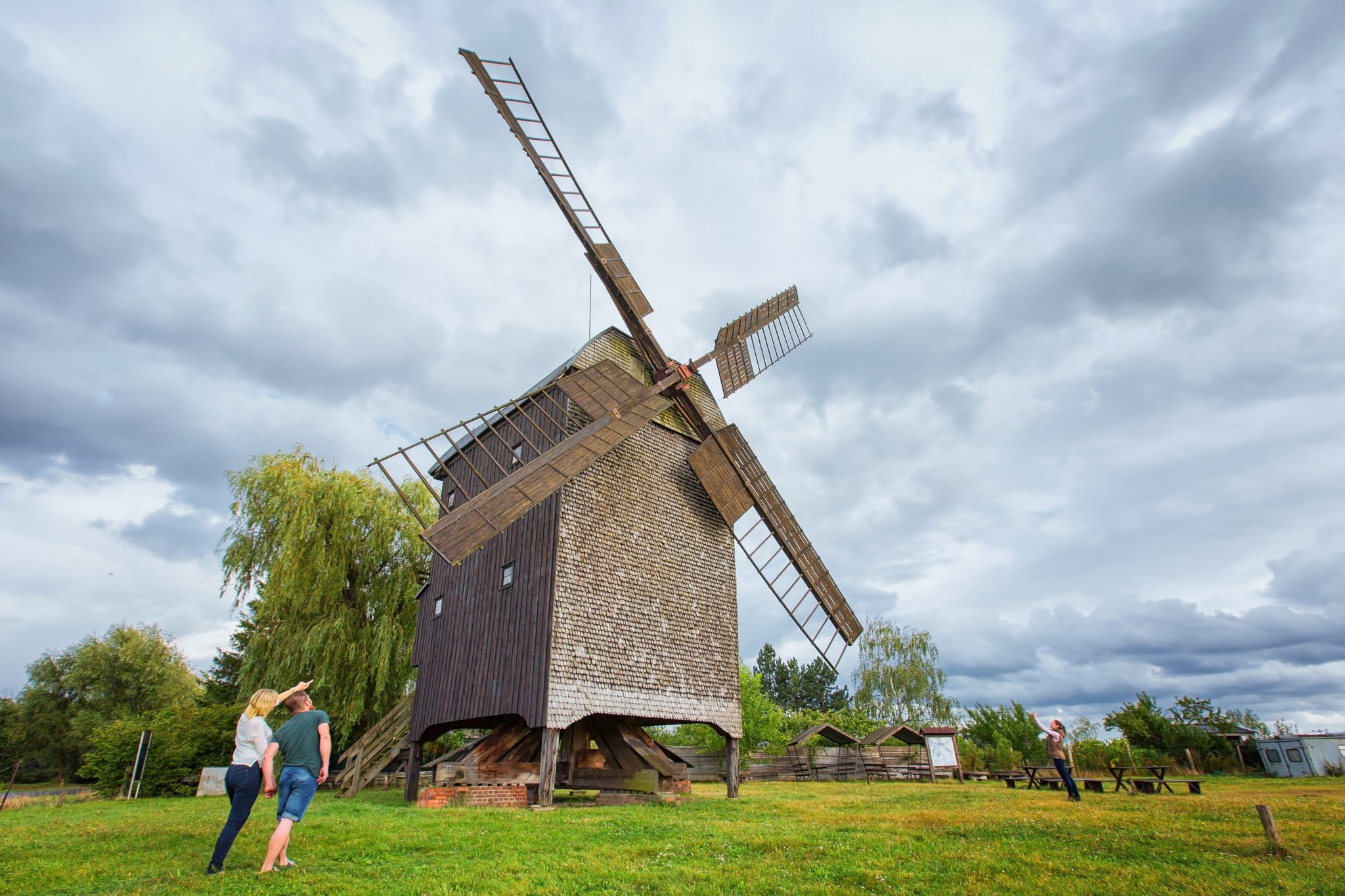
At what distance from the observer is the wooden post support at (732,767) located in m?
16.1

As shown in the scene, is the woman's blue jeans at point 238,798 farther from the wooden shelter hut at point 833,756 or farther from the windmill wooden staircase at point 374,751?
the wooden shelter hut at point 833,756

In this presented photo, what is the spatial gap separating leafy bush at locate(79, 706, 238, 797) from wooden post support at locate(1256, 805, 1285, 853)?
2397 cm

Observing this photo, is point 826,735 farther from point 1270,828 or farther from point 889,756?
point 1270,828

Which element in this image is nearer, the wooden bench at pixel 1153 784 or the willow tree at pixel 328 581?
the wooden bench at pixel 1153 784

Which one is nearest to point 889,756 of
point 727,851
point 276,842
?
point 727,851

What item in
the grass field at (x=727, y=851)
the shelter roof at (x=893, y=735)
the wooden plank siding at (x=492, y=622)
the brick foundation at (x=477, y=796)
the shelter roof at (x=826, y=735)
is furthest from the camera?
the shelter roof at (x=826, y=735)

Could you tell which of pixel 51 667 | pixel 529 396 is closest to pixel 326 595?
pixel 529 396

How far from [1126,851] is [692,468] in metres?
12.5

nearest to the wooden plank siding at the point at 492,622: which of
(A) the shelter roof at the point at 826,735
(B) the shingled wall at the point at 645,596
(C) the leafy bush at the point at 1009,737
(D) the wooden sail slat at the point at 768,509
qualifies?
(B) the shingled wall at the point at 645,596

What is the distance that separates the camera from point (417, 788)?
16906 millimetres

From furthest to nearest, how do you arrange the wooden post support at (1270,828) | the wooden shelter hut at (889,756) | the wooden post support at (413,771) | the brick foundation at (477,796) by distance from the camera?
the wooden shelter hut at (889,756), the wooden post support at (413,771), the brick foundation at (477,796), the wooden post support at (1270,828)

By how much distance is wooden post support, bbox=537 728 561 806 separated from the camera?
13.2 meters

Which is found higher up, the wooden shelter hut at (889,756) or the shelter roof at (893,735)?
the shelter roof at (893,735)

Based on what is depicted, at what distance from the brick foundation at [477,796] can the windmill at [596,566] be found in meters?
0.23
